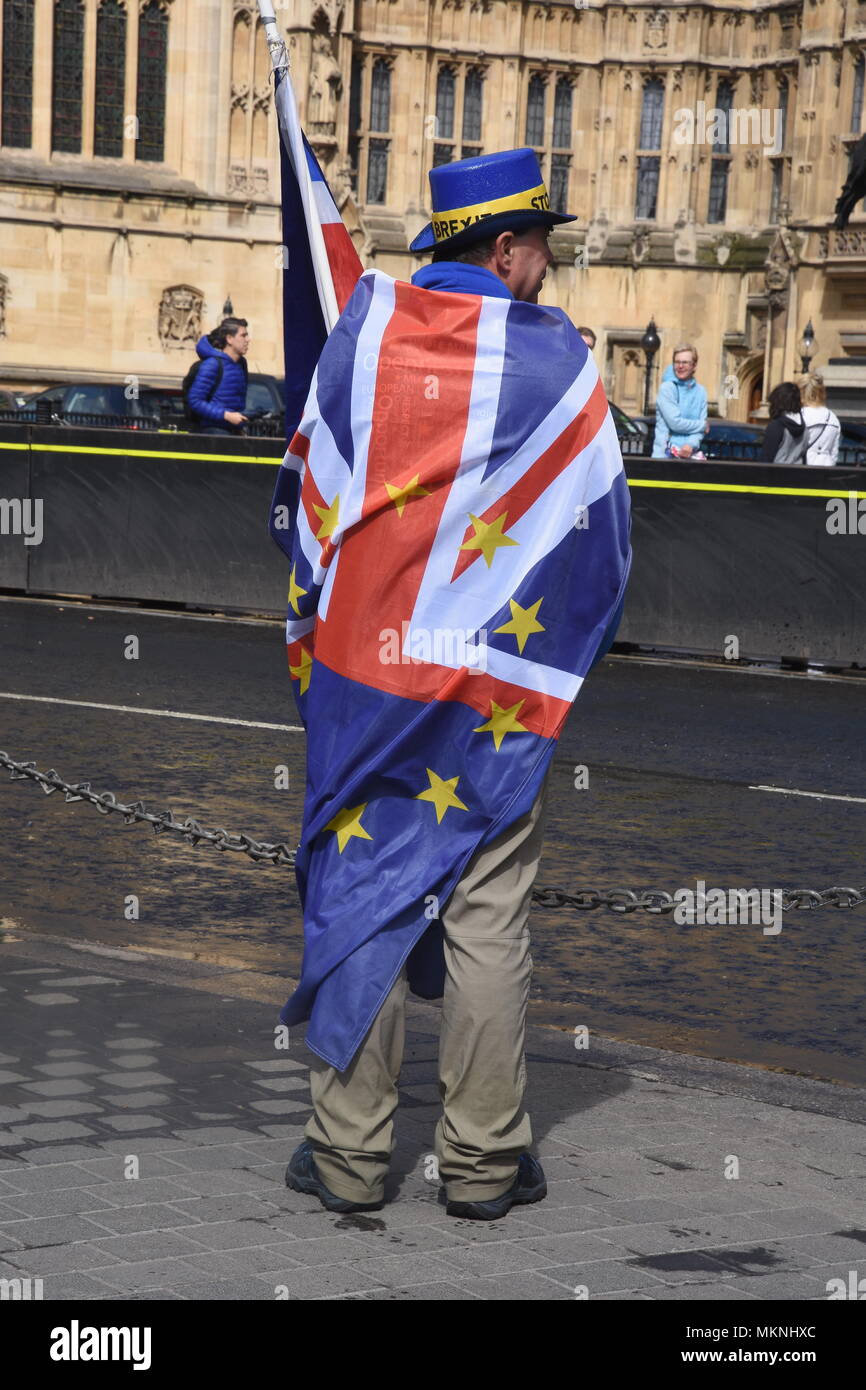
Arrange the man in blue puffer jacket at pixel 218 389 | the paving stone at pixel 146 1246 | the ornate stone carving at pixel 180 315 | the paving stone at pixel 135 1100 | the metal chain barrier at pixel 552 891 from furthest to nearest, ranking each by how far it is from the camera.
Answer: the ornate stone carving at pixel 180 315, the man in blue puffer jacket at pixel 218 389, the metal chain barrier at pixel 552 891, the paving stone at pixel 135 1100, the paving stone at pixel 146 1246

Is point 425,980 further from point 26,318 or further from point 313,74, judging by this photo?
point 313,74

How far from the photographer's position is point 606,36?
42531 mm

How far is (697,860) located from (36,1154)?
13.5 feet

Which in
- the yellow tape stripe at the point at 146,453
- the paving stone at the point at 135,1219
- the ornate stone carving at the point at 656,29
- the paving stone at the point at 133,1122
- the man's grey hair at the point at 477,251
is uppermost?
the ornate stone carving at the point at 656,29

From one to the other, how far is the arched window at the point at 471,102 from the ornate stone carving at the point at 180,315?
25.6ft

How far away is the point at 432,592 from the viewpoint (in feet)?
13.0

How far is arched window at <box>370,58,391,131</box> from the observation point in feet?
138

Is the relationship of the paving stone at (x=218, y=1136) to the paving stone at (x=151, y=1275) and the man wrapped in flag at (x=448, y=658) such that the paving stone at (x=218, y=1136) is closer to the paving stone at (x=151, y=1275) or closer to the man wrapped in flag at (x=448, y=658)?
the man wrapped in flag at (x=448, y=658)

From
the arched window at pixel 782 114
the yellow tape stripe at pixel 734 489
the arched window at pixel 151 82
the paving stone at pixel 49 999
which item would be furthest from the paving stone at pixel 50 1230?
the arched window at pixel 782 114

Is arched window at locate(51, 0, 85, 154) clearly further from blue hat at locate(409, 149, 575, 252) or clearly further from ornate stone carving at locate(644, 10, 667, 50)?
blue hat at locate(409, 149, 575, 252)

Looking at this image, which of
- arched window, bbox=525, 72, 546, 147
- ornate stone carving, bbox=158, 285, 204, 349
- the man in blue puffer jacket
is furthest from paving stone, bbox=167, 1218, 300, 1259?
arched window, bbox=525, 72, 546, 147

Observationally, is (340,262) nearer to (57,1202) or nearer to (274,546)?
(57,1202)

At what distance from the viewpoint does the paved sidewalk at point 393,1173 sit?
3557 millimetres

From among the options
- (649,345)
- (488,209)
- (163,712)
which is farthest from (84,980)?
(649,345)
